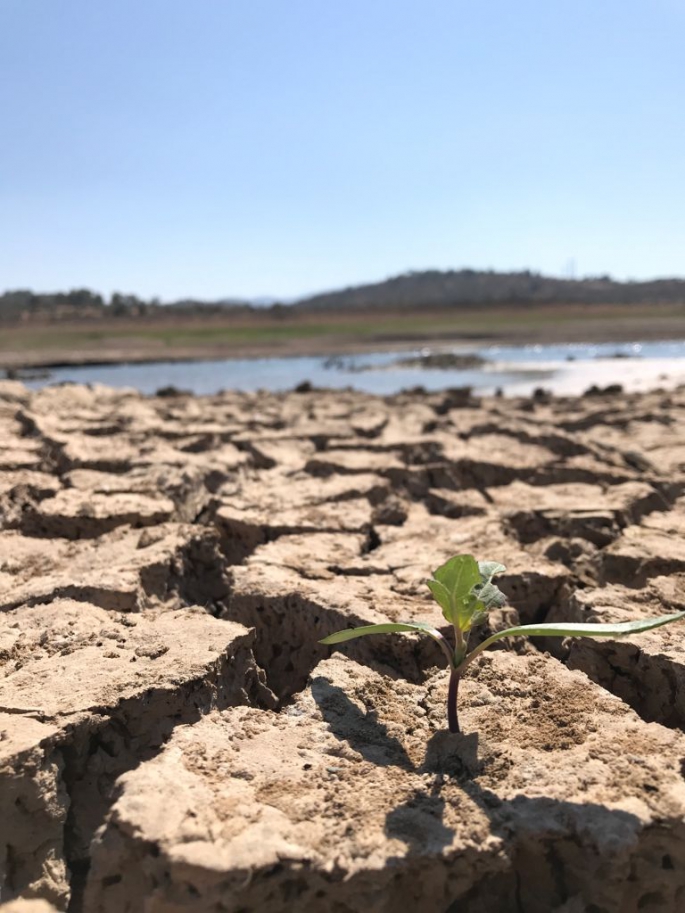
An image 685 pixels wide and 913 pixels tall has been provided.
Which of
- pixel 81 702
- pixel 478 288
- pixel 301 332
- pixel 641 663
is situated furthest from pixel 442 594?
pixel 478 288

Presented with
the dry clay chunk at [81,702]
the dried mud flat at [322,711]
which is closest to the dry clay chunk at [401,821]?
the dried mud flat at [322,711]

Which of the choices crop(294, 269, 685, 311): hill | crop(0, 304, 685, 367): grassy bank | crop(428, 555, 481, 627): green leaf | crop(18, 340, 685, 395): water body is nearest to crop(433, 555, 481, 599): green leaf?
crop(428, 555, 481, 627): green leaf

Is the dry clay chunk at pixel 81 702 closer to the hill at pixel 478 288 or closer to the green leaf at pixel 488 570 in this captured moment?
the green leaf at pixel 488 570

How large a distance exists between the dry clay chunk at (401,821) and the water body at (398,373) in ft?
28.7

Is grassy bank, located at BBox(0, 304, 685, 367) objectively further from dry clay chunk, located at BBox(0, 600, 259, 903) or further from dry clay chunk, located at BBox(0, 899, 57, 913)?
dry clay chunk, located at BBox(0, 899, 57, 913)

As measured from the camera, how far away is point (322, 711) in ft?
4.82

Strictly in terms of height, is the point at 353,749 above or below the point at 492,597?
below

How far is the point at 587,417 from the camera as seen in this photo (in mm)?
5719

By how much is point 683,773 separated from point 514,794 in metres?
0.29

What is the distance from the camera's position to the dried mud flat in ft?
3.67

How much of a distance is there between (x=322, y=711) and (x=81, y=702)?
1.47 ft

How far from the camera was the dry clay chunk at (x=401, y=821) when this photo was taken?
1.07 meters

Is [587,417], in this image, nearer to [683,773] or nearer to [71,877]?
[683,773]

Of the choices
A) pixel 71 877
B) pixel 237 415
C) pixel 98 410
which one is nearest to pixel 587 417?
pixel 237 415
